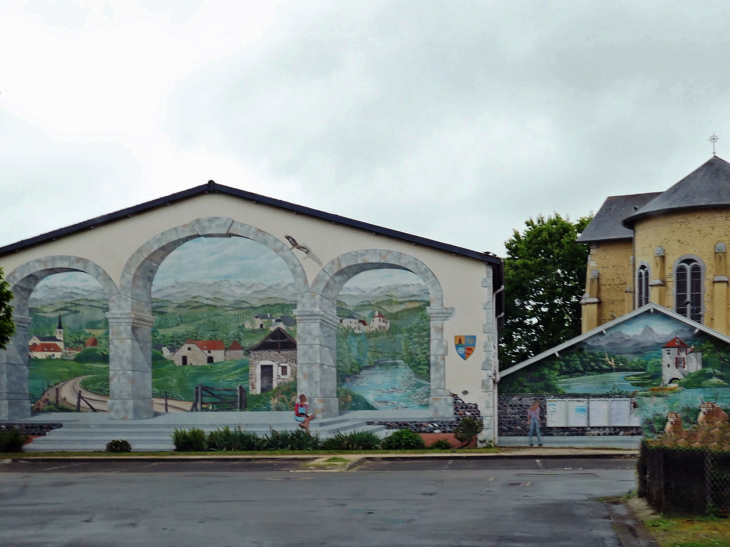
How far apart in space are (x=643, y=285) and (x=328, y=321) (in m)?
19.5

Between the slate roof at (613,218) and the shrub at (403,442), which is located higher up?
the slate roof at (613,218)

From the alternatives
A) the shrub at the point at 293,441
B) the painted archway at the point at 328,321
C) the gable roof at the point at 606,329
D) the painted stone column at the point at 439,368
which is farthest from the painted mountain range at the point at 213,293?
the gable roof at the point at 606,329

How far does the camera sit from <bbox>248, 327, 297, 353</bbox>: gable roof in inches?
1104

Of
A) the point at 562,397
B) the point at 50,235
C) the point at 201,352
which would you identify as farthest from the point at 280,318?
the point at 562,397

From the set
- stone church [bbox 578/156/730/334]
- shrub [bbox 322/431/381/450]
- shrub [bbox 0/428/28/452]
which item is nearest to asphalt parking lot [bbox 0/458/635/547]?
shrub [bbox 322/431/381/450]

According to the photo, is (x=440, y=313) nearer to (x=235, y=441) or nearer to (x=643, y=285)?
(x=235, y=441)

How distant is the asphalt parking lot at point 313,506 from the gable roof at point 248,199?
8271 mm

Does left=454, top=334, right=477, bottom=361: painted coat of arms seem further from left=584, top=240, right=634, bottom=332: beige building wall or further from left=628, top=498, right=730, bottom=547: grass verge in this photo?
left=584, top=240, right=634, bottom=332: beige building wall

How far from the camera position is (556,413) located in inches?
1133

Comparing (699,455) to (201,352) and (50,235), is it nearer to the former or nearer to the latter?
(201,352)

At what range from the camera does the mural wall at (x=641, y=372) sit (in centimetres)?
2842

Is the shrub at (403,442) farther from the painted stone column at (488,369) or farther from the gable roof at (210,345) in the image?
the gable roof at (210,345)

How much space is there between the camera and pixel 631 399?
2864 centimetres

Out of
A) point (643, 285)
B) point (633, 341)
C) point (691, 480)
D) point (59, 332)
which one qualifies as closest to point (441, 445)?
point (633, 341)
